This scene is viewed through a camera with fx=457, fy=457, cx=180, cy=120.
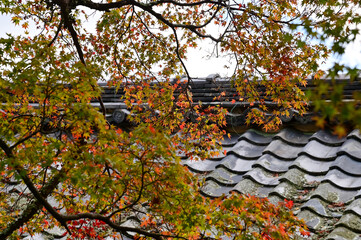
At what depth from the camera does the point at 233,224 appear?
145 inches

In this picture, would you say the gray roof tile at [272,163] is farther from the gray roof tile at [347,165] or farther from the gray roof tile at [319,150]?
the gray roof tile at [347,165]

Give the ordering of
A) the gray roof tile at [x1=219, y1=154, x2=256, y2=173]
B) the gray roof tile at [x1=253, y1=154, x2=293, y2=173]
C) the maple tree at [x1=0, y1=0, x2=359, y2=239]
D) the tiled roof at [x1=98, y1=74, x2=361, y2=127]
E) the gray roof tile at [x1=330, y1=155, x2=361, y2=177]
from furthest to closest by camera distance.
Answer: the tiled roof at [x1=98, y1=74, x2=361, y2=127] → the gray roof tile at [x1=219, y1=154, x2=256, y2=173] → the gray roof tile at [x1=253, y1=154, x2=293, y2=173] → the gray roof tile at [x1=330, y1=155, x2=361, y2=177] → the maple tree at [x1=0, y1=0, x2=359, y2=239]

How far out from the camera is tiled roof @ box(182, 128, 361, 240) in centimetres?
414

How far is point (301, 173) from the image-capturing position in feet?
16.8

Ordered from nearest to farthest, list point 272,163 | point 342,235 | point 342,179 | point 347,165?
point 342,235
point 342,179
point 347,165
point 272,163

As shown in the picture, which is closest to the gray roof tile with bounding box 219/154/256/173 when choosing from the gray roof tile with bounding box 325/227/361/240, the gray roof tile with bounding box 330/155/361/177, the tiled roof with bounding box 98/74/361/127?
the tiled roof with bounding box 98/74/361/127

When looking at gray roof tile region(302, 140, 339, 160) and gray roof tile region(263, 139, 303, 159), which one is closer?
gray roof tile region(302, 140, 339, 160)

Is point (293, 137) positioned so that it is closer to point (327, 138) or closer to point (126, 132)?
point (327, 138)

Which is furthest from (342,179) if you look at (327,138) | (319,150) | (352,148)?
(327,138)

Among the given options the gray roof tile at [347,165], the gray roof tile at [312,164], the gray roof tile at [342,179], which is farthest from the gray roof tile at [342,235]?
the gray roof tile at [312,164]

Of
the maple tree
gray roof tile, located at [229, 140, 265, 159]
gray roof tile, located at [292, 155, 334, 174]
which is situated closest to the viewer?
the maple tree

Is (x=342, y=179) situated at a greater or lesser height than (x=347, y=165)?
lesser

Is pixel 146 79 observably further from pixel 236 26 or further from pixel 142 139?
pixel 142 139

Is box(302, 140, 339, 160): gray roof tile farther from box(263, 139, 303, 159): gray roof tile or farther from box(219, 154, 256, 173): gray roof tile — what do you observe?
box(219, 154, 256, 173): gray roof tile
